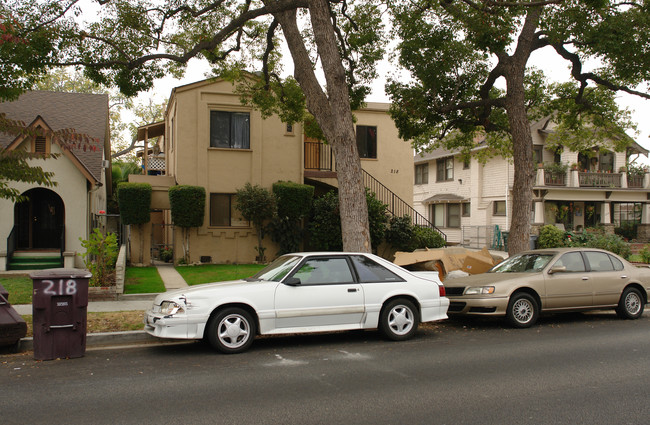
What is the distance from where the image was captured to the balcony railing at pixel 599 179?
33.8 metres

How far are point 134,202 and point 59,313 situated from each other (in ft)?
37.7

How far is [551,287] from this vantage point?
10.2 m

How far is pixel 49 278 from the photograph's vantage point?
289 inches

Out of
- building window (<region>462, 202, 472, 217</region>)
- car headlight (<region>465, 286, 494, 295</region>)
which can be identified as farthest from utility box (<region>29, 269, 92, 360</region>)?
building window (<region>462, 202, 472, 217</region>)

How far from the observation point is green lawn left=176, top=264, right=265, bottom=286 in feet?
50.6

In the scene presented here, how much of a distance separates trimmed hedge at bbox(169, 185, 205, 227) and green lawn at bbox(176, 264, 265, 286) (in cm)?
154

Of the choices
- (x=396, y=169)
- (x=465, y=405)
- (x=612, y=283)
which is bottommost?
(x=465, y=405)

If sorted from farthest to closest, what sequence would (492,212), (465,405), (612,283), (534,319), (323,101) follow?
(492,212)
(323,101)
(612,283)
(534,319)
(465,405)

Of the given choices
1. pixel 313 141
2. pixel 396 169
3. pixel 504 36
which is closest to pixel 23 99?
pixel 313 141

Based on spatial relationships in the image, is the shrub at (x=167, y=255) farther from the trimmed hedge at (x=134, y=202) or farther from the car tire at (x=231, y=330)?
the car tire at (x=231, y=330)

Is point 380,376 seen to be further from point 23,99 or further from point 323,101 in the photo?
point 23,99

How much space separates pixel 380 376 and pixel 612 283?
6.53 meters

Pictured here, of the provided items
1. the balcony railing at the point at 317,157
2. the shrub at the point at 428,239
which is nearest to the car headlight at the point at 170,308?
the shrub at the point at 428,239

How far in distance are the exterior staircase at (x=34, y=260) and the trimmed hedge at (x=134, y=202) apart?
2388mm
